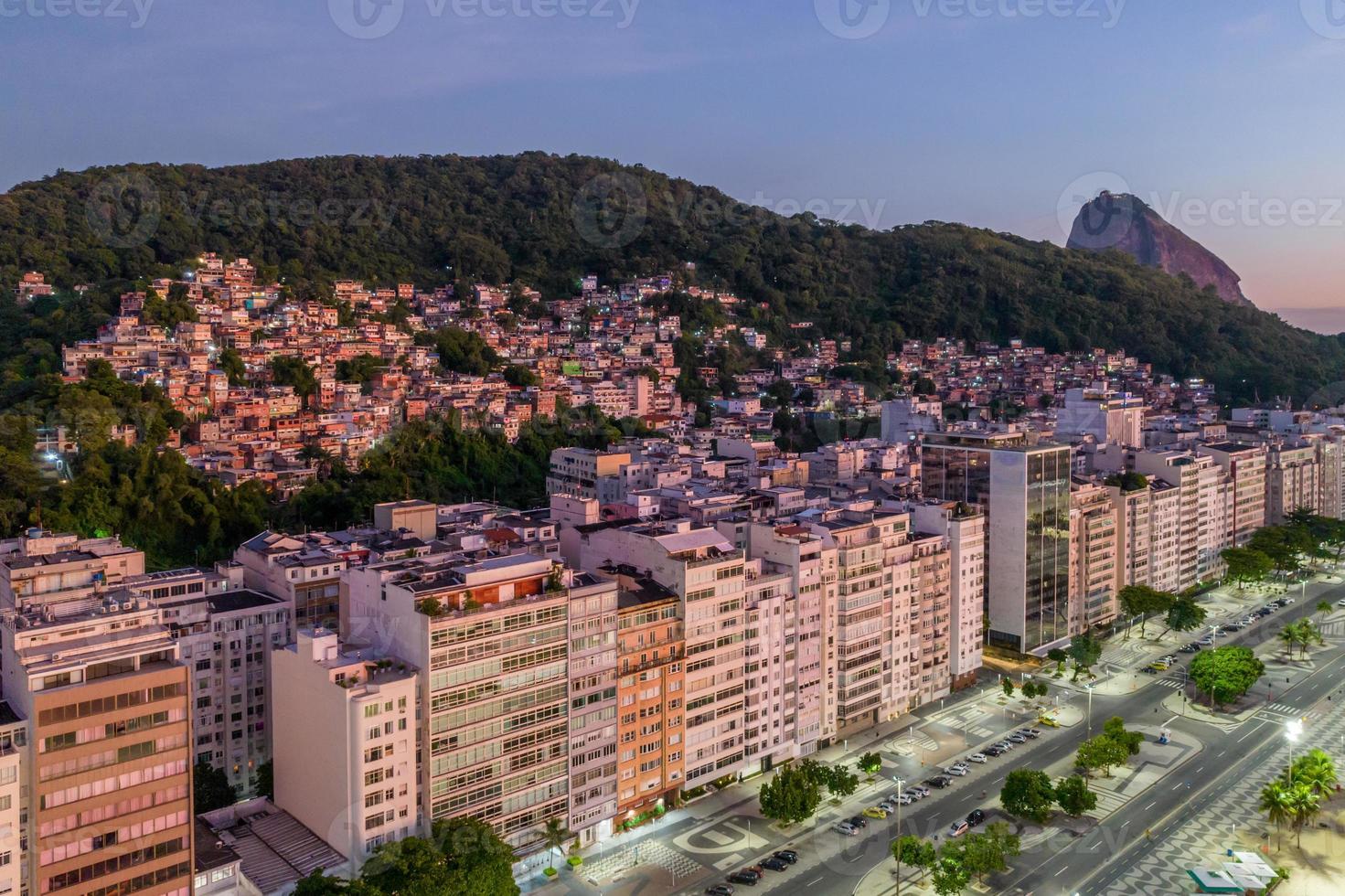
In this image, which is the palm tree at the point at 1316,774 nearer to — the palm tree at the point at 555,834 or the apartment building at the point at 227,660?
the palm tree at the point at 555,834

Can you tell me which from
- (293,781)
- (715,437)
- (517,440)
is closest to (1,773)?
(293,781)

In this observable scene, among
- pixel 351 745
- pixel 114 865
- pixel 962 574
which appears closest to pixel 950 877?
pixel 351 745

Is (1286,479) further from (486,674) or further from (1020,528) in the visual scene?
(486,674)

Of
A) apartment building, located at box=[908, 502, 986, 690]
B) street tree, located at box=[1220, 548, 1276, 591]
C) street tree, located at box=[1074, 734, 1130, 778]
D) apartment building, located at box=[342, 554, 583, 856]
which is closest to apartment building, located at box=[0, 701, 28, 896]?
apartment building, located at box=[342, 554, 583, 856]

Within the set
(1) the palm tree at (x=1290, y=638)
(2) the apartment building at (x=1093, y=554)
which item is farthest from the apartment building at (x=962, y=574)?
(1) the palm tree at (x=1290, y=638)

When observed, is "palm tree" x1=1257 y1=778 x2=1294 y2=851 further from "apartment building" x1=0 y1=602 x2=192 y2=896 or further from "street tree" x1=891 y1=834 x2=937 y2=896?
"apartment building" x1=0 y1=602 x2=192 y2=896
